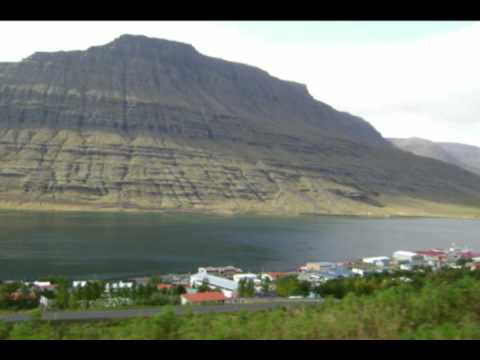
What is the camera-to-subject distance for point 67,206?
7706 centimetres

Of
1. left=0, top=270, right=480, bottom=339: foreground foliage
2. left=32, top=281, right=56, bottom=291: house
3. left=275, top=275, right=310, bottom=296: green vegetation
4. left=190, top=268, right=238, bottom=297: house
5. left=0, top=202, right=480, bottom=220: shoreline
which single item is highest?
left=0, top=270, right=480, bottom=339: foreground foliage

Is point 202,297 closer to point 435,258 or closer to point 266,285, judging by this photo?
point 266,285

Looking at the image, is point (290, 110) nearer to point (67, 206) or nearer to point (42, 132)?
point (42, 132)

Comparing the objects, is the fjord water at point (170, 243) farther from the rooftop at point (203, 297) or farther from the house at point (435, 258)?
the rooftop at point (203, 297)

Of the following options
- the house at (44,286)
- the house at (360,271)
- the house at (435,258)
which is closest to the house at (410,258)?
the house at (435,258)

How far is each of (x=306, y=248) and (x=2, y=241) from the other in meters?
24.6

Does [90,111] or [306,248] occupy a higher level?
[90,111]

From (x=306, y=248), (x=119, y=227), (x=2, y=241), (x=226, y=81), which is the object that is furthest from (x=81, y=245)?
(x=226, y=81)

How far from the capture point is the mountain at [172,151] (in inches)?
3378

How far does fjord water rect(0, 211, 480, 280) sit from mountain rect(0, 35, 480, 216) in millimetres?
15637

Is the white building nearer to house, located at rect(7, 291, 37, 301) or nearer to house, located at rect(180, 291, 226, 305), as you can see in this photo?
house, located at rect(7, 291, 37, 301)

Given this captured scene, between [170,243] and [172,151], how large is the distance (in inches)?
2219

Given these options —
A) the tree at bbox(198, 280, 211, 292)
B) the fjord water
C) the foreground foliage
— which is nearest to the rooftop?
the tree at bbox(198, 280, 211, 292)

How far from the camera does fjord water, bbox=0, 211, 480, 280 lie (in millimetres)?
32594
